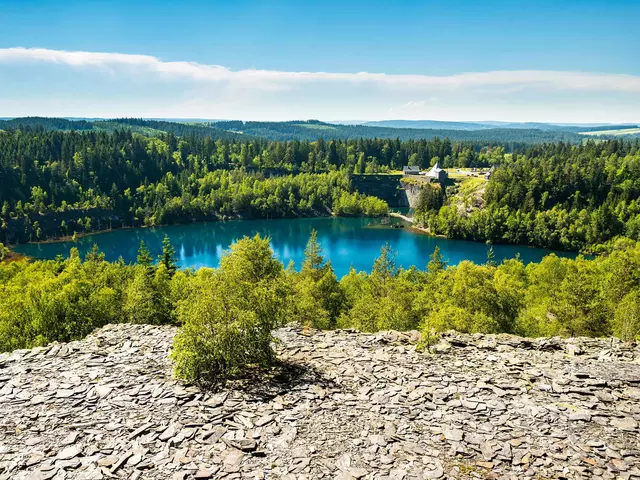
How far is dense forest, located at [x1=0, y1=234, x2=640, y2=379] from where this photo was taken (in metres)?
20.7

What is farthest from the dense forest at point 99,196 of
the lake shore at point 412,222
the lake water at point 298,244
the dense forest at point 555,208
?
the dense forest at point 555,208

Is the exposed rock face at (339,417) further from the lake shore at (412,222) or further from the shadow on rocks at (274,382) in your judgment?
the lake shore at (412,222)

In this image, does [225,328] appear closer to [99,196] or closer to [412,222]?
[412,222]

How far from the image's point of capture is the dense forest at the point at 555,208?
5187 inches

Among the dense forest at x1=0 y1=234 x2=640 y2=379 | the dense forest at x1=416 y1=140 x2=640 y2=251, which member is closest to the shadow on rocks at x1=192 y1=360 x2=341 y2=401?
the dense forest at x1=0 y1=234 x2=640 y2=379

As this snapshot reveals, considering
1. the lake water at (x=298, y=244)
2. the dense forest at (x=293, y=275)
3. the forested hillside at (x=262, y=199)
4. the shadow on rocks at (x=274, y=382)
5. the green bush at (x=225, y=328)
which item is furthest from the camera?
the forested hillside at (x=262, y=199)

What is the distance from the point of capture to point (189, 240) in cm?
14988

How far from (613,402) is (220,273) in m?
18.1

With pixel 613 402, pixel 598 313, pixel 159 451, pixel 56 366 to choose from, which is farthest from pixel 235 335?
pixel 598 313

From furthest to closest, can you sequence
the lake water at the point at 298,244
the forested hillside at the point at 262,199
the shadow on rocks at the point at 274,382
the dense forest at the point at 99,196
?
the dense forest at the point at 99,196
the forested hillside at the point at 262,199
the lake water at the point at 298,244
the shadow on rocks at the point at 274,382

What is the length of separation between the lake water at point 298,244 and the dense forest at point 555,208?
237 inches

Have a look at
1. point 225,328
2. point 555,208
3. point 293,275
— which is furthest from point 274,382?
point 555,208

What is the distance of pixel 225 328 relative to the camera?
794 inches

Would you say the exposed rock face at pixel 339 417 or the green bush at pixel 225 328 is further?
the green bush at pixel 225 328
